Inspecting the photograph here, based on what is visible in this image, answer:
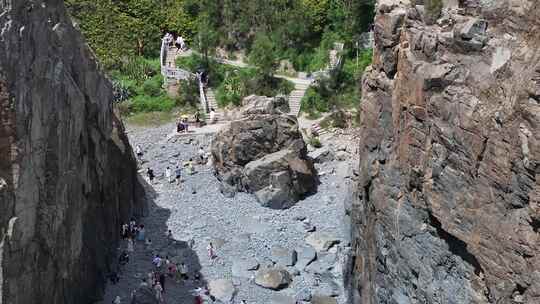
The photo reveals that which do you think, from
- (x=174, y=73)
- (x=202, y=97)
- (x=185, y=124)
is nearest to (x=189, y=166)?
(x=185, y=124)

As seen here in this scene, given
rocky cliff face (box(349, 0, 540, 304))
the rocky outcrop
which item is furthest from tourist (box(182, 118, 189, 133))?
rocky cliff face (box(349, 0, 540, 304))

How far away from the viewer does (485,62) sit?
766 inches

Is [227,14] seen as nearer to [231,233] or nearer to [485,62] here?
[231,233]

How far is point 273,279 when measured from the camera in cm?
3328

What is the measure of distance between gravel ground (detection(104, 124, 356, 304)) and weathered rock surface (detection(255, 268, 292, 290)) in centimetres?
29

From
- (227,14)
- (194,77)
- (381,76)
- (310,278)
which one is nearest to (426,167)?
(381,76)

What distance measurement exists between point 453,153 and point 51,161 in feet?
47.4

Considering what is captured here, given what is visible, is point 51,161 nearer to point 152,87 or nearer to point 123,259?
point 123,259

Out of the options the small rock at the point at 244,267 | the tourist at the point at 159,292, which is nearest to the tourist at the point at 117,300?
the tourist at the point at 159,292

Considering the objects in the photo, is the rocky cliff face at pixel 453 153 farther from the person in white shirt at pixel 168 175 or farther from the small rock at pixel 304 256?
the person in white shirt at pixel 168 175

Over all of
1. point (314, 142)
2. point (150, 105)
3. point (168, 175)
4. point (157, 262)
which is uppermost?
point (150, 105)

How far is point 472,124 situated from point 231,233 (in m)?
21.5

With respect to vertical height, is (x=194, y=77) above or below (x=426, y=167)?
below

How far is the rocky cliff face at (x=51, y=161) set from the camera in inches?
909
